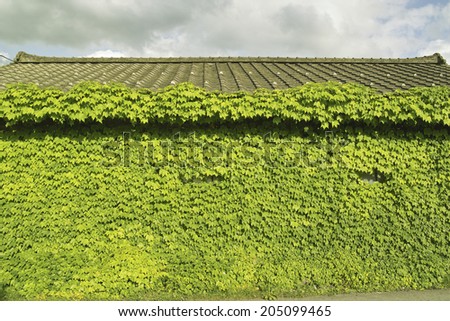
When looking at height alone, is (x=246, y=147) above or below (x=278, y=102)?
below

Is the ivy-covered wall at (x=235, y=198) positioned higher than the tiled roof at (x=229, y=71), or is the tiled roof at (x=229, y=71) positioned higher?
the tiled roof at (x=229, y=71)

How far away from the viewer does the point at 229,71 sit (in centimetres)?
768

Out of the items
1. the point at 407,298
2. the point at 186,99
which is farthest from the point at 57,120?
the point at 407,298

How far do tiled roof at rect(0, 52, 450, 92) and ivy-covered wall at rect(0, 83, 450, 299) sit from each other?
3.70ft

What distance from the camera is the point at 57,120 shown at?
4.85 meters

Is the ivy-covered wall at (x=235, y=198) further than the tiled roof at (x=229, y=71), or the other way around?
the tiled roof at (x=229, y=71)

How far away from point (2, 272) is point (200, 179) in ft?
13.6

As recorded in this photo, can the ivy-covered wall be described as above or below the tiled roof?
below

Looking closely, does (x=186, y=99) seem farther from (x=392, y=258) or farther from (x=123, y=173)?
(x=392, y=258)

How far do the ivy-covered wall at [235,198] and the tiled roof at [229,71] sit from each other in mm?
1127

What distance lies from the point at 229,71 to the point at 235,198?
4.29 m

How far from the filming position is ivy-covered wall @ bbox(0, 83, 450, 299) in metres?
4.88

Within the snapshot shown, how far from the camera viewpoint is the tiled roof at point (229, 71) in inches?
238
